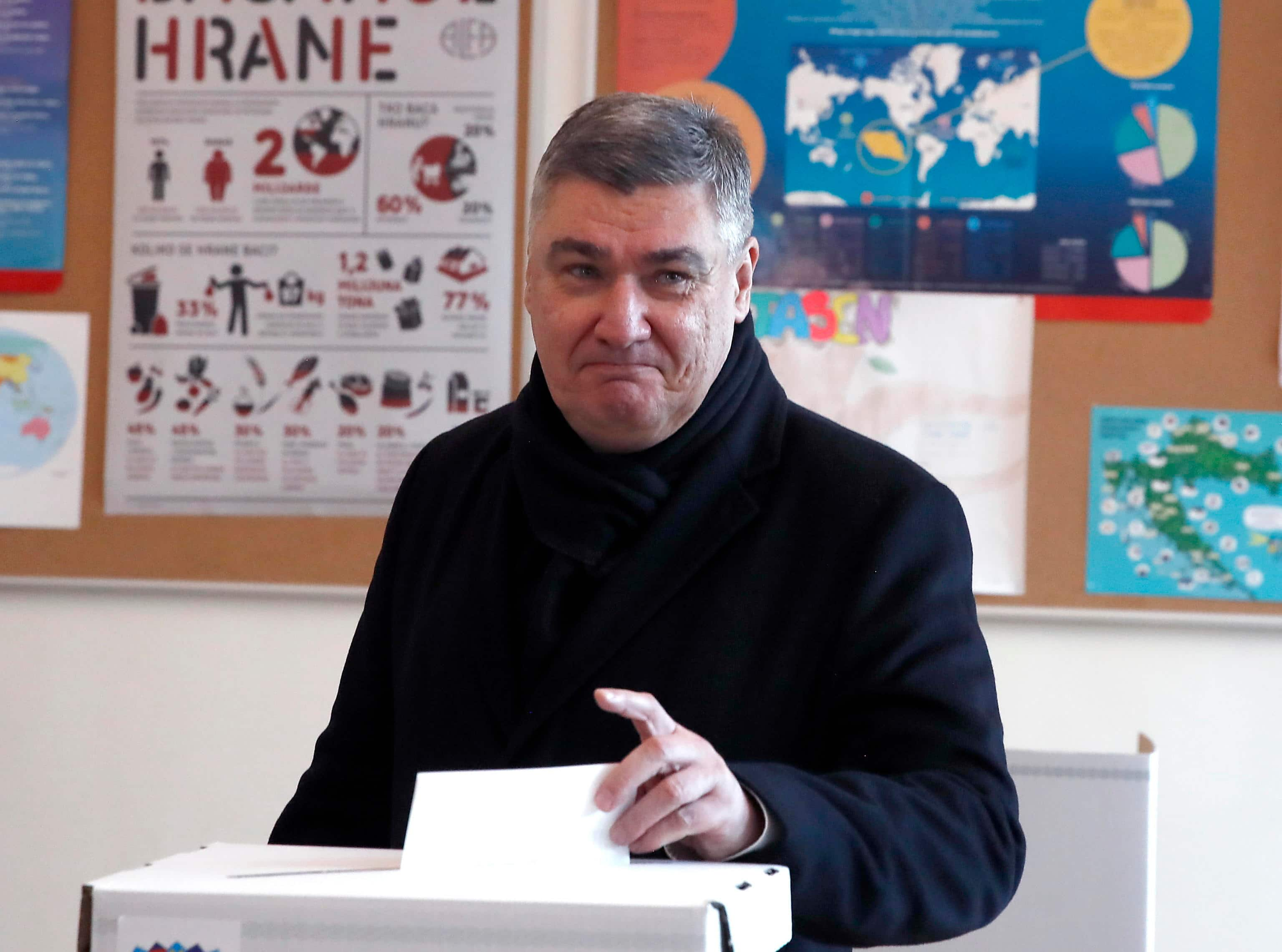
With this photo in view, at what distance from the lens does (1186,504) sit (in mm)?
2121

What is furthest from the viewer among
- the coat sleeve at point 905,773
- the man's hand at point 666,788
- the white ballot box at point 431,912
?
the coat sleeve at point 905,773

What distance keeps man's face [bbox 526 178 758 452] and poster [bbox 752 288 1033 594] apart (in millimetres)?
1041

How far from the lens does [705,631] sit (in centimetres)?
108

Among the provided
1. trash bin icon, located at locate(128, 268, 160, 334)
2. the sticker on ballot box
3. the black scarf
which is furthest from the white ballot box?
trash bin icon, located at locate(128, 268, 160, 334)

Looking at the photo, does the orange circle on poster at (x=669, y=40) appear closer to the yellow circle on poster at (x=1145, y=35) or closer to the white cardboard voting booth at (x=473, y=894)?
the yellow circle on poster at (x=1145, y=35)

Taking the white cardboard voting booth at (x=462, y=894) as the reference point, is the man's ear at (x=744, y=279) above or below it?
above

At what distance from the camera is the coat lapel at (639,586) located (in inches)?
42.6

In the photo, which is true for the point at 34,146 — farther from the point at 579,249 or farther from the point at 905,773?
the point at 905,773

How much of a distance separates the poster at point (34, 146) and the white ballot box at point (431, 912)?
6.03 ft

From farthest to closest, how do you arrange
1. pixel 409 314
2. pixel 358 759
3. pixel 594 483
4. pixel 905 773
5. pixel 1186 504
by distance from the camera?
1. pixel 409 314
2. pixel 1186 504
3. pixel 358 759
4. pixel 594 483
5. pixel 905 773

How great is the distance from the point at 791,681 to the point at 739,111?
135cm

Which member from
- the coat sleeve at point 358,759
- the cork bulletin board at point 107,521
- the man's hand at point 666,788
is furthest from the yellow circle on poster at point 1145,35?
the man's hand at point 666,788

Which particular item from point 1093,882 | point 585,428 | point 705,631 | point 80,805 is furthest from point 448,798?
point 80,805

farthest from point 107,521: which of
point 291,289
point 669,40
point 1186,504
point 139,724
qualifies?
point 1186,504
